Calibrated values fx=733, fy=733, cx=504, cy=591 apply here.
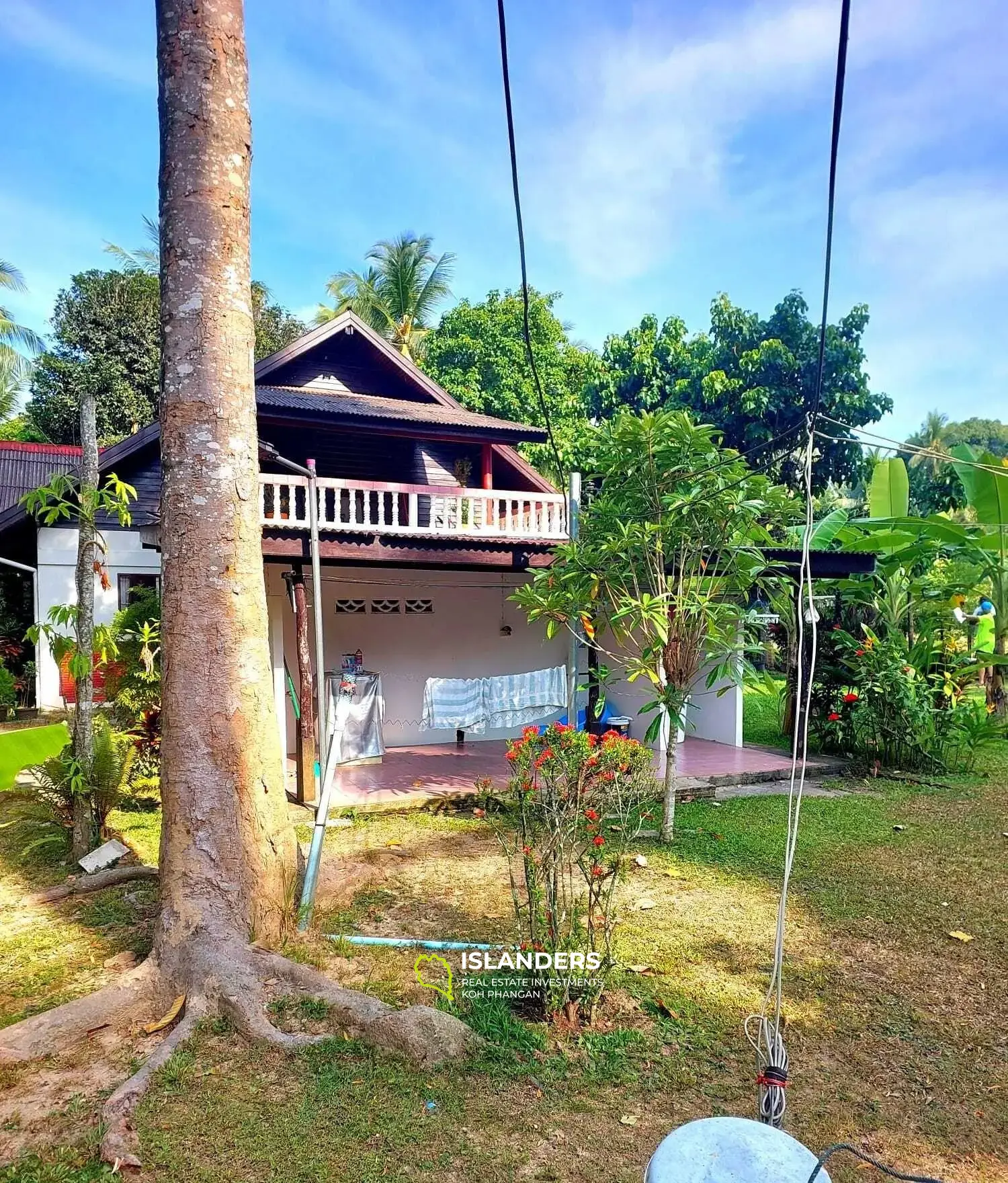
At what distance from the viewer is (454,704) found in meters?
8.16

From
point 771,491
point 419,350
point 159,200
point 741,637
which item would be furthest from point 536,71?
point 419,350

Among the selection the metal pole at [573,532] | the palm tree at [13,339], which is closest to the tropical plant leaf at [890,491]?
the metal pole at [573,532]

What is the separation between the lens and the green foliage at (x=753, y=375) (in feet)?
56.3

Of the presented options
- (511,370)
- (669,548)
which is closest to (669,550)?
(669,548)

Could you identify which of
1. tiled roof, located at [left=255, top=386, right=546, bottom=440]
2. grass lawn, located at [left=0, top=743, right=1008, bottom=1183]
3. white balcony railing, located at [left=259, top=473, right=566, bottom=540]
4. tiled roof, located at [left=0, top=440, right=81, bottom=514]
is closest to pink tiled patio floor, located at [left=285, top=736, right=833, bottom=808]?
grass lawn, located at [left=0, top=743, right=1008, bottom=1183]

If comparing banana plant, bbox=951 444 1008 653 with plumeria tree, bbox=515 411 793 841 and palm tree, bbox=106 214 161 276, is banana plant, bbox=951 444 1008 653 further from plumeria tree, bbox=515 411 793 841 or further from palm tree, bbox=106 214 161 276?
palm tree, bbox=106 214 161 276

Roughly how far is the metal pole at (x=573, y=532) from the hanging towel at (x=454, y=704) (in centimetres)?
100

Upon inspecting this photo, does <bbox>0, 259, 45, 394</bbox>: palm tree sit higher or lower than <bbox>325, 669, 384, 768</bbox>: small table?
higher

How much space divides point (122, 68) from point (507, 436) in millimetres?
7141

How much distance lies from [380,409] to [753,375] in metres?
10.6

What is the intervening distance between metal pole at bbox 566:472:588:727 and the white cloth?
159 millimetres

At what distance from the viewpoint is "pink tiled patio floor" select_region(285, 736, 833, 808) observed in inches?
287

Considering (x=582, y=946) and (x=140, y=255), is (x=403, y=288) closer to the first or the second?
(x=140, y=255)
